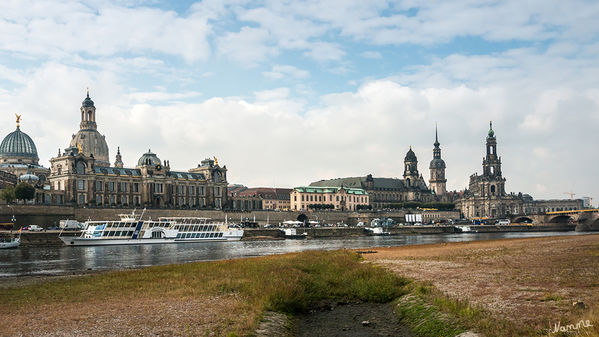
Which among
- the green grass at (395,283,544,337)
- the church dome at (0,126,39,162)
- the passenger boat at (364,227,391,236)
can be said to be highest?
the church dome at (0,126,39,162)

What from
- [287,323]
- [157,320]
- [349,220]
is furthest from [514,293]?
[349,220]

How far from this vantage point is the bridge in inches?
6216

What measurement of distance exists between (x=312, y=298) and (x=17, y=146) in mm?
174002

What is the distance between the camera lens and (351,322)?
69.5 feet

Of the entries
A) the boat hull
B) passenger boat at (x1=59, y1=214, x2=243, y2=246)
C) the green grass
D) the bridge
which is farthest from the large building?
the green grass

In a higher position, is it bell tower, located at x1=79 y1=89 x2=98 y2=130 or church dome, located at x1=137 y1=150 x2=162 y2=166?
bell tower, located at x1=79 y1=89 x2=98 y2=130

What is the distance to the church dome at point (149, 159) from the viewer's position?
153m

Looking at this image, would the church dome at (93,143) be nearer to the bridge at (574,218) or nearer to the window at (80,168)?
the window at (80,168)

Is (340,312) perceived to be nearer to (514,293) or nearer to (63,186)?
(514,293)

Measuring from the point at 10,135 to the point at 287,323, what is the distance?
180136 mm

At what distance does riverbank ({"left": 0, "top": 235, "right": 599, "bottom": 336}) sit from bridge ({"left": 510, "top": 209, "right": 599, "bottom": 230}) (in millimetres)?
141392

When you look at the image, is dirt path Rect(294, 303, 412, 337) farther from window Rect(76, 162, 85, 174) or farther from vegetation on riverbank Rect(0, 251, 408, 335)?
window Rect(76, 162, 85, 174)

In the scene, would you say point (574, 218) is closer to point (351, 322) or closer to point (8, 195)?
point (8, 195)

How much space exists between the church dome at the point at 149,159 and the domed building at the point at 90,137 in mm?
24187
